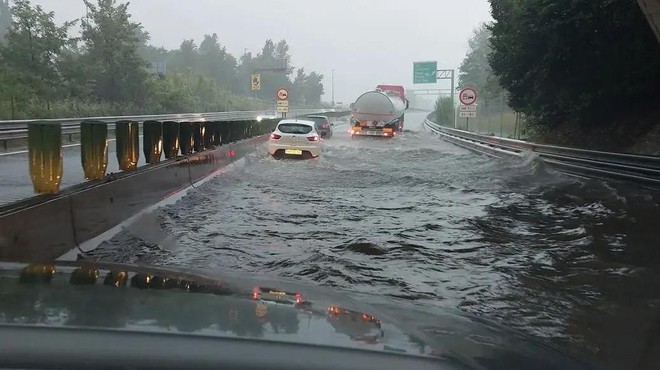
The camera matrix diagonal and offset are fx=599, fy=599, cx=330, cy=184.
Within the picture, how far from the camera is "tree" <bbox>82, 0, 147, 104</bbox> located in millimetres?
54675

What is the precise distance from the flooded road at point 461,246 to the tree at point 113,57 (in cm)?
4561

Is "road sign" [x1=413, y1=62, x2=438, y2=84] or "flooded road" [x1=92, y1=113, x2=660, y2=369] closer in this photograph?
"flooded road" [x1=92, y1=113, x2=660, y2=369]

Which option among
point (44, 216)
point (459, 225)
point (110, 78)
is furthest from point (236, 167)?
point (110, 78)

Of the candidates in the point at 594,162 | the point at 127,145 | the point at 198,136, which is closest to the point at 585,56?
the point at 594,162

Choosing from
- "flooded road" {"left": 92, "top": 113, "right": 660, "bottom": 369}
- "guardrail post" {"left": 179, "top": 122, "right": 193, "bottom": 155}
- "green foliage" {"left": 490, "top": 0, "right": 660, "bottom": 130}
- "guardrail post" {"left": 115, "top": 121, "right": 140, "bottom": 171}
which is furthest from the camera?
"green foliage" {"left": 490, "top": 0, "right": 660, "bottom": 130}

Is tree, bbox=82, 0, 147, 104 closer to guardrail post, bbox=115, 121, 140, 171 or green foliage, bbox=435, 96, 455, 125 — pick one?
green foliage, bbox=435, 96, 455, 125

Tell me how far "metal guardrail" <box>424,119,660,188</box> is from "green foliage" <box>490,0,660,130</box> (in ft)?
9.21

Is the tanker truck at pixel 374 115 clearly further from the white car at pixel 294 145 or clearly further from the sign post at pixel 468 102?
the white car at pixel 294 145

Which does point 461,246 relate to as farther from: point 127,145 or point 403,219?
point 127,145

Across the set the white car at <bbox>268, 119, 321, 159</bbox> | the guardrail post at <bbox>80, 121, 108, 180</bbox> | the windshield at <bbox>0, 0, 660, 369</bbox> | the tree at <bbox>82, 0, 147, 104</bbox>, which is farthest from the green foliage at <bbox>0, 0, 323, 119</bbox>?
the guardrail post at <bbox>80, 121, 108, 180</bbox>

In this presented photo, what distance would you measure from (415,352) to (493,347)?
1.84 ft

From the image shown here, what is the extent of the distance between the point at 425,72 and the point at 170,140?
4820cm

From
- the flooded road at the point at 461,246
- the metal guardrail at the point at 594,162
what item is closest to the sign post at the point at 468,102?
the metal guardrail at the point at 594,162

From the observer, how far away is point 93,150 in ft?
27.0
